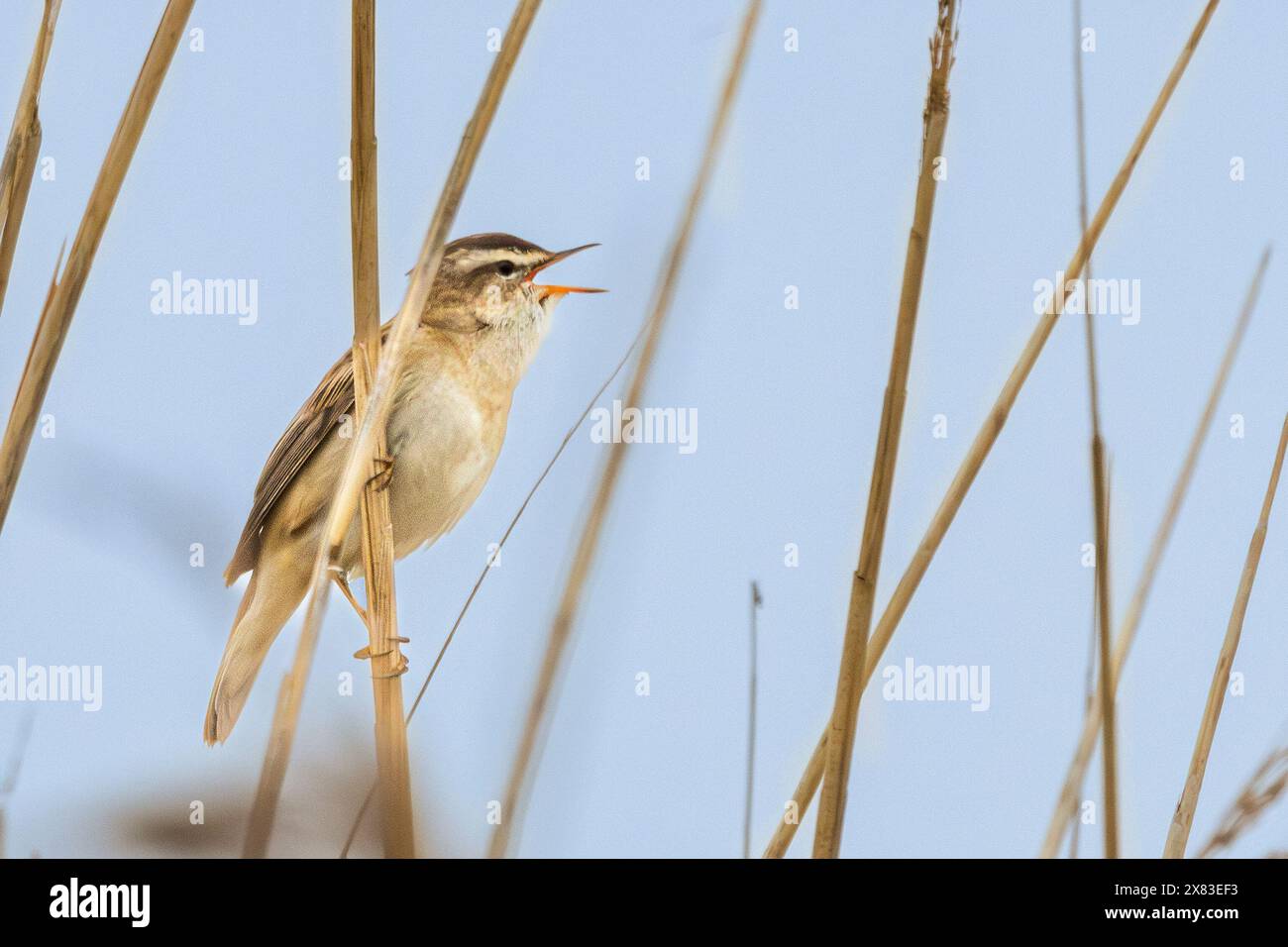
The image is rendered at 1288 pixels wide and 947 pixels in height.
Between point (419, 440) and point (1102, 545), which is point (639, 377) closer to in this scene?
point (1102, 545)

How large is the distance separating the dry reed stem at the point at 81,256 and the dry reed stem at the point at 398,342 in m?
0.39

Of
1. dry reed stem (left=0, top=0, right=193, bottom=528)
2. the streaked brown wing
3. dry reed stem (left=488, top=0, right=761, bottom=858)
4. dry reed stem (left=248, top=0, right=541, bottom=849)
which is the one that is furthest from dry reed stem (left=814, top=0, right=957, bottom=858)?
the streaked brown wing

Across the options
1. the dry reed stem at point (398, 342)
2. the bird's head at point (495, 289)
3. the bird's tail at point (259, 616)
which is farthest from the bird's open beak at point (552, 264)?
the dry reed stem at point (398, 342)

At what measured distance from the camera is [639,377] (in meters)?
1.89

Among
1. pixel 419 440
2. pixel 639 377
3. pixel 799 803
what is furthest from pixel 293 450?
pixel 799 803

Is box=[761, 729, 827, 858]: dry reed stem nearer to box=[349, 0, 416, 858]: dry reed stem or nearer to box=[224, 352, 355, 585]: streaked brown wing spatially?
box=[349, 0, 416, 858]: dry reed stem

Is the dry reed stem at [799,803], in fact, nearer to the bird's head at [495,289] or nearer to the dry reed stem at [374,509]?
the dry reed stem at [374,509]

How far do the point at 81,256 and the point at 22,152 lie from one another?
0.55ft

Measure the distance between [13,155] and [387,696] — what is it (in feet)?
2.88

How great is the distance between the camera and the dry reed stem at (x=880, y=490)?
1.48 meters
